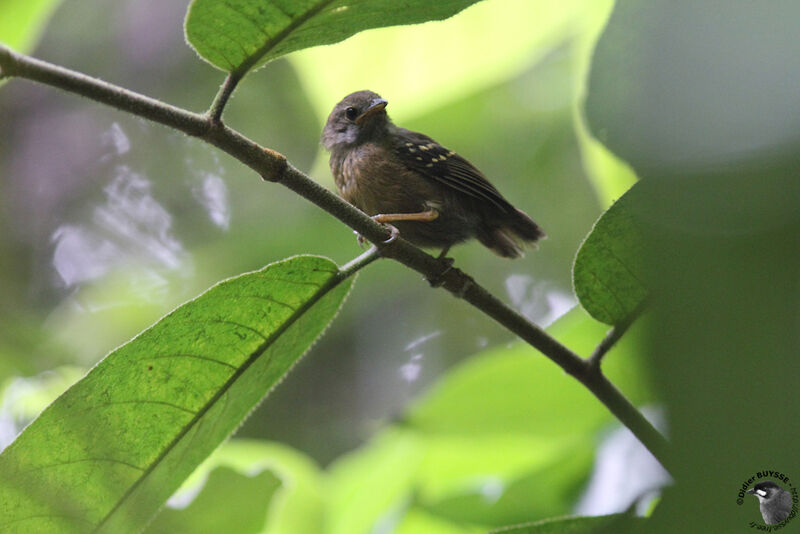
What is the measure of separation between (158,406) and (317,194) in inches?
21.6

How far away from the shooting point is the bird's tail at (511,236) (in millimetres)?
2910

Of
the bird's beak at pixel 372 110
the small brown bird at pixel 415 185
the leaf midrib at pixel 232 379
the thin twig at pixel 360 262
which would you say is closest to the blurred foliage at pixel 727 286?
the thin twig at pixel 360 262

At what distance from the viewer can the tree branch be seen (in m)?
1.26

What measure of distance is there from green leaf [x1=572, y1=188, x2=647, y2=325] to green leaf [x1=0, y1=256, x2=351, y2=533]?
519mm

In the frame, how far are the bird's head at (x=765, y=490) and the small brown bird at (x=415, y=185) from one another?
169 centimetres

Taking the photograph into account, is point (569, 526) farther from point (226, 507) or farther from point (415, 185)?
point (415, 185)

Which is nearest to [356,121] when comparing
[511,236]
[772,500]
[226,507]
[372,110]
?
[372,110]

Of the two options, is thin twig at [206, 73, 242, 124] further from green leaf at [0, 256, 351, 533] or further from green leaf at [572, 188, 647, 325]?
green leaf at [572, 188, 647, 325]

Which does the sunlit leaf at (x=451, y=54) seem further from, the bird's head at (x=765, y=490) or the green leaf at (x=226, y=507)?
the bird's head at (x=765, y=490)

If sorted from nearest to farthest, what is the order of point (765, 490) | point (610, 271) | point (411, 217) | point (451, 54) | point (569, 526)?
1. point (765, 490)
2. point (569, 526)
3. point (610, 271)
4. point (411, 217)
5. point (451, 54)

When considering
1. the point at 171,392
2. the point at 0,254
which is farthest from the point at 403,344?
the point at 171,392

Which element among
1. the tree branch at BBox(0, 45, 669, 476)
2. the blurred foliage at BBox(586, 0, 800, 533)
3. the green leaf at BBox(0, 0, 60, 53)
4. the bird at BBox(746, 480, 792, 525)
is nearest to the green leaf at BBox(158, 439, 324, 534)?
the tree branch at BBox(0, 45, 669, 476)

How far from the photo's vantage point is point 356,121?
3016 millimetres

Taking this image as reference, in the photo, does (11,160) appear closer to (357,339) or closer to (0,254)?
(0,254)
